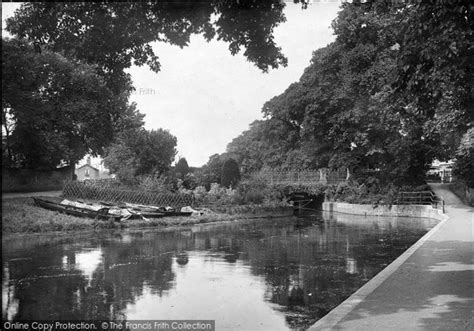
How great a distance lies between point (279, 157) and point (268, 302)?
49484 mm

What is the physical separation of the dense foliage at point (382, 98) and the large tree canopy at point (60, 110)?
592 centimetres

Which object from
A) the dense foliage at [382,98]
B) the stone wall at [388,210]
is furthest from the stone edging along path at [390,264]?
the dense foliage at [382,98]

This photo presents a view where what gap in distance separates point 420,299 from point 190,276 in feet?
17.7

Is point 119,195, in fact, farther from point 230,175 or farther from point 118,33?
point 118,33

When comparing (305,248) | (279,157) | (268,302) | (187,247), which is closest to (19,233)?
(187,247)

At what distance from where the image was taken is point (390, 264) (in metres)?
11.0

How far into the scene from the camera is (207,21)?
20.3 feet

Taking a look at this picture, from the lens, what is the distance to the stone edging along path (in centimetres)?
637

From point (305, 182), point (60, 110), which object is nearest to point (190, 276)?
point (60, 110)

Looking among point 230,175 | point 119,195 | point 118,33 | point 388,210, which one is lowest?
point 388,210

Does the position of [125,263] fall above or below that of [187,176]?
below

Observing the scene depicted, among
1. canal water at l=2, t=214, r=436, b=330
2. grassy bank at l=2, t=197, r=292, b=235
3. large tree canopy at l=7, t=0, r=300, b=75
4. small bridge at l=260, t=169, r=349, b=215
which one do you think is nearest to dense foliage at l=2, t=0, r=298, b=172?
large tree canopy at l=7, t=0, r=300, b=75

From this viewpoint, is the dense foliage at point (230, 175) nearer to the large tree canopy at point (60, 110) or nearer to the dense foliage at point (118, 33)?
the large tree canopy at point (60, 110)

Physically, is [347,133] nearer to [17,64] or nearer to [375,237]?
[375,237]
